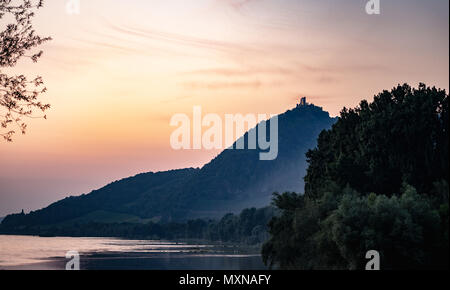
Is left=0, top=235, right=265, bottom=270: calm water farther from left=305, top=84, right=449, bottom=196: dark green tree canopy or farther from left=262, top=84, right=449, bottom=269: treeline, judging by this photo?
left=305, top=84, right=449, bottom=196: dark green tree canopy

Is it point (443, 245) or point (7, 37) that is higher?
point (7, 37)

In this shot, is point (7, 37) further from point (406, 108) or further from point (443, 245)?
point (406, 108)

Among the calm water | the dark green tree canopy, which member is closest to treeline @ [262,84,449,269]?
the dark green tree canopy

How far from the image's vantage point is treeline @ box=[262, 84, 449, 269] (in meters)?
42.0

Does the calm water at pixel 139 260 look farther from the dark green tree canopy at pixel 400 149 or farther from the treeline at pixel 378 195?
the dark green tree canopy at pixel 400 149

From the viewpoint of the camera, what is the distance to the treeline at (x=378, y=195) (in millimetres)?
42031

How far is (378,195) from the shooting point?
175 feet

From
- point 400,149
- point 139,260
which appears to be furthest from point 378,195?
point 139,260

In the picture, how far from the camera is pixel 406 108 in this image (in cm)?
5516

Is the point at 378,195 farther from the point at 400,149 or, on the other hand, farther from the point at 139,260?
the point at 139,260

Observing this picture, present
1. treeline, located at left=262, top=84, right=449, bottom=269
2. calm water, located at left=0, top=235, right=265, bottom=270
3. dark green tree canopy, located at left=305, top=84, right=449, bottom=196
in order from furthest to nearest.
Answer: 1. calm water, located at left=0, top=235, right=265, bottom=270
2. dark green tree canopy, located at left=305, top=84, right=449, bottom=196
3. treeline, located at left=262, top=84, right=449, bottom=269
